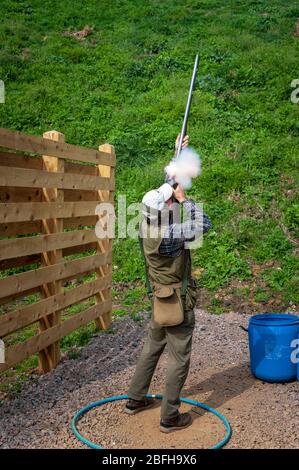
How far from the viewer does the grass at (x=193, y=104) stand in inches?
362

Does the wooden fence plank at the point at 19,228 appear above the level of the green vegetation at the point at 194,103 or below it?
below

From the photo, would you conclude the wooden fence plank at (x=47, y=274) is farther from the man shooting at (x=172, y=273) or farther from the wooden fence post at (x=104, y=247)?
the man shooting at (x=172, y=273)

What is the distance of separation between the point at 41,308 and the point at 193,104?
9.29m

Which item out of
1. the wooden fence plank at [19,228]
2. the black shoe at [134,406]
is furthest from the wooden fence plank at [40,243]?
the black shoe at [134,406]

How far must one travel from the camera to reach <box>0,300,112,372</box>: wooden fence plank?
191 inches

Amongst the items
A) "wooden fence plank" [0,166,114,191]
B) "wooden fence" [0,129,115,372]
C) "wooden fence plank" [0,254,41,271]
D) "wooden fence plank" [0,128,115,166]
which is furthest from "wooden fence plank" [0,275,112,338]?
"wooden fence plank" [0,128,115,166]

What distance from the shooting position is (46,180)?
543 cm

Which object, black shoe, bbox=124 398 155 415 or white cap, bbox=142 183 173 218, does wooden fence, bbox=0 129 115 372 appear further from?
white cap, bbox=142 183 173 218

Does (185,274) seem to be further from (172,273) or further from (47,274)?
(47,274)

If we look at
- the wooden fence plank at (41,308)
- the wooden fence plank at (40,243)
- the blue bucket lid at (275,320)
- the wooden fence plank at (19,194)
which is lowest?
the blue bucket lid at (275,320)

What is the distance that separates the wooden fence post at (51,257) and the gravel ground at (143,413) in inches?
6.9

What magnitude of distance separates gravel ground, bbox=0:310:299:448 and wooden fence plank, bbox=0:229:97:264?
4.23ft

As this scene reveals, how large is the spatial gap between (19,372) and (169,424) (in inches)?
82.8

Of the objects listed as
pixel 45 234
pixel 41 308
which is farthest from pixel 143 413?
pixel 45 234
